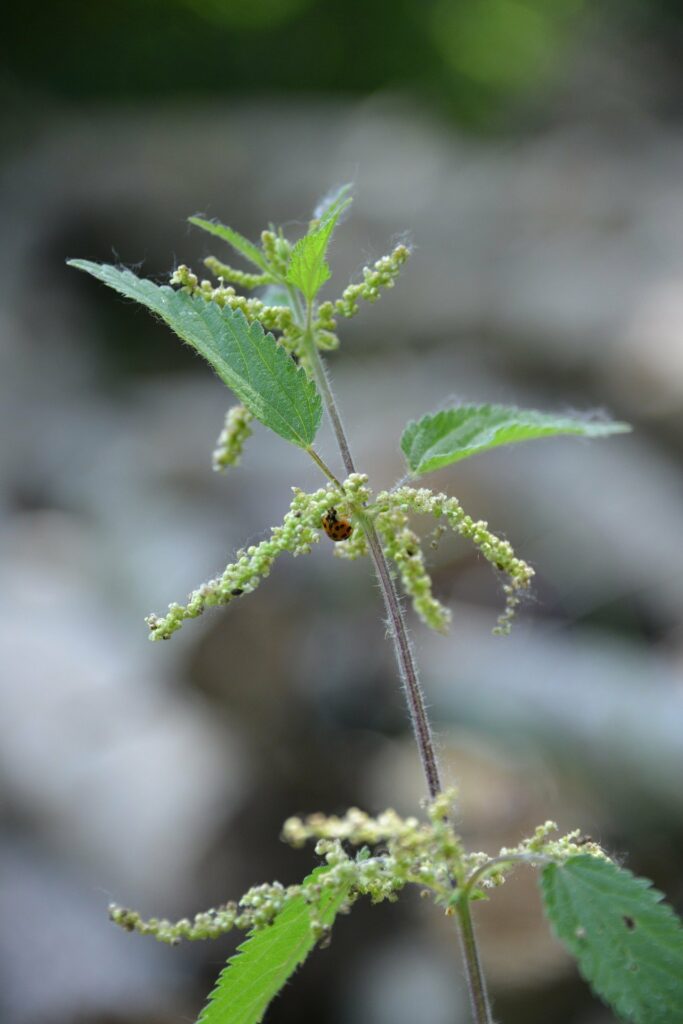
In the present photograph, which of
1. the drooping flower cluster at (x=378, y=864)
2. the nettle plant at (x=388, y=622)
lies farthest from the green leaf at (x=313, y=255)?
the drooping flower cluster at (x=378, y=864)

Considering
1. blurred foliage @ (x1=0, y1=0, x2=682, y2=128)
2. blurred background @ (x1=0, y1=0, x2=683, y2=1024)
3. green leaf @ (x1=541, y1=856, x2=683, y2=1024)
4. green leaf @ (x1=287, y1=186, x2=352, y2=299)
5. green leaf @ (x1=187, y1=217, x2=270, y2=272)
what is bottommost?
green leaf @ (x1=541, y1=856, x2=683, y2=1024)

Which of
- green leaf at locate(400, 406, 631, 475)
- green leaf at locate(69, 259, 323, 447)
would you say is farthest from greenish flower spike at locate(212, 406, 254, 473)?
green leaf at locate(400, 406, 631, 475)

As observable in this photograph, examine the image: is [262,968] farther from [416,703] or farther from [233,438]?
[233,438]

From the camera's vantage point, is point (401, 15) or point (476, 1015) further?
point (401, 15)

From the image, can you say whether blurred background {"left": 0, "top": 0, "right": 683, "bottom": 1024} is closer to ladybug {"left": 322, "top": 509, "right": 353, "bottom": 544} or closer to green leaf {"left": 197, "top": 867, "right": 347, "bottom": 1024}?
ladybug {"left": 322, "top": 509, "right": 353, "bottom": 544}

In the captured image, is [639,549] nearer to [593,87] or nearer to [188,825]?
[188,825]

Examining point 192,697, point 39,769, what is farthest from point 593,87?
point 39,769
